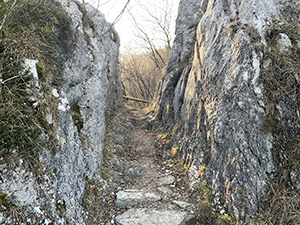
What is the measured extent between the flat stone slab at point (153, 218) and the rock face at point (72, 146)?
710mm

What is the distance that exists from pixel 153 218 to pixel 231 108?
2.37 metres

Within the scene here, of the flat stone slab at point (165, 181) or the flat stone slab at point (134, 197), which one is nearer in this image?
the flat stone slab at point (134, 197)

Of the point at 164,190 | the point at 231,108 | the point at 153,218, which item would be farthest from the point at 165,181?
the point at 231,108

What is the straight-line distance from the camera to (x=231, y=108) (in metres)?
3.81

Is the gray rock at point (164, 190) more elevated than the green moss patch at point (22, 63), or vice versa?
the green moss patch at point (22, 63)

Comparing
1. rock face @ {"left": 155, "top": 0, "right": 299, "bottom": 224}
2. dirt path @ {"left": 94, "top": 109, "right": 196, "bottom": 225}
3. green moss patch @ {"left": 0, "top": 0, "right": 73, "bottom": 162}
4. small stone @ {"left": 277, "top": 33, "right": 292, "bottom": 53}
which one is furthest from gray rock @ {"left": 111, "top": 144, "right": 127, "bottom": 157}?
small stone @ {"left": 277, "top": 33, "right": 292, "bottom": 53}

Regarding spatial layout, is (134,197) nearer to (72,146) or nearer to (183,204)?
(183,204)

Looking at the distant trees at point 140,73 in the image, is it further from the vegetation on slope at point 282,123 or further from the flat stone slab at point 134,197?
the vegetation on slope at point 282,123

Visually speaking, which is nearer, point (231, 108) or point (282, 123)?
point (282, 123)

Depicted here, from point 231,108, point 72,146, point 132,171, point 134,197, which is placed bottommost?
point 134,197

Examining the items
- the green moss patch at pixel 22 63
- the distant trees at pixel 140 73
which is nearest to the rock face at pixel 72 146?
the green moss patch at pixel 22 63

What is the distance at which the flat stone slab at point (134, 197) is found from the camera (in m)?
3.92

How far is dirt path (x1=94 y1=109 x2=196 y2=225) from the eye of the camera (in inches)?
141

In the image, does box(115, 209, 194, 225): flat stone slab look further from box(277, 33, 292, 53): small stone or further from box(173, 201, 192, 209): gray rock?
box(277, 33, 292, 53): small stone
